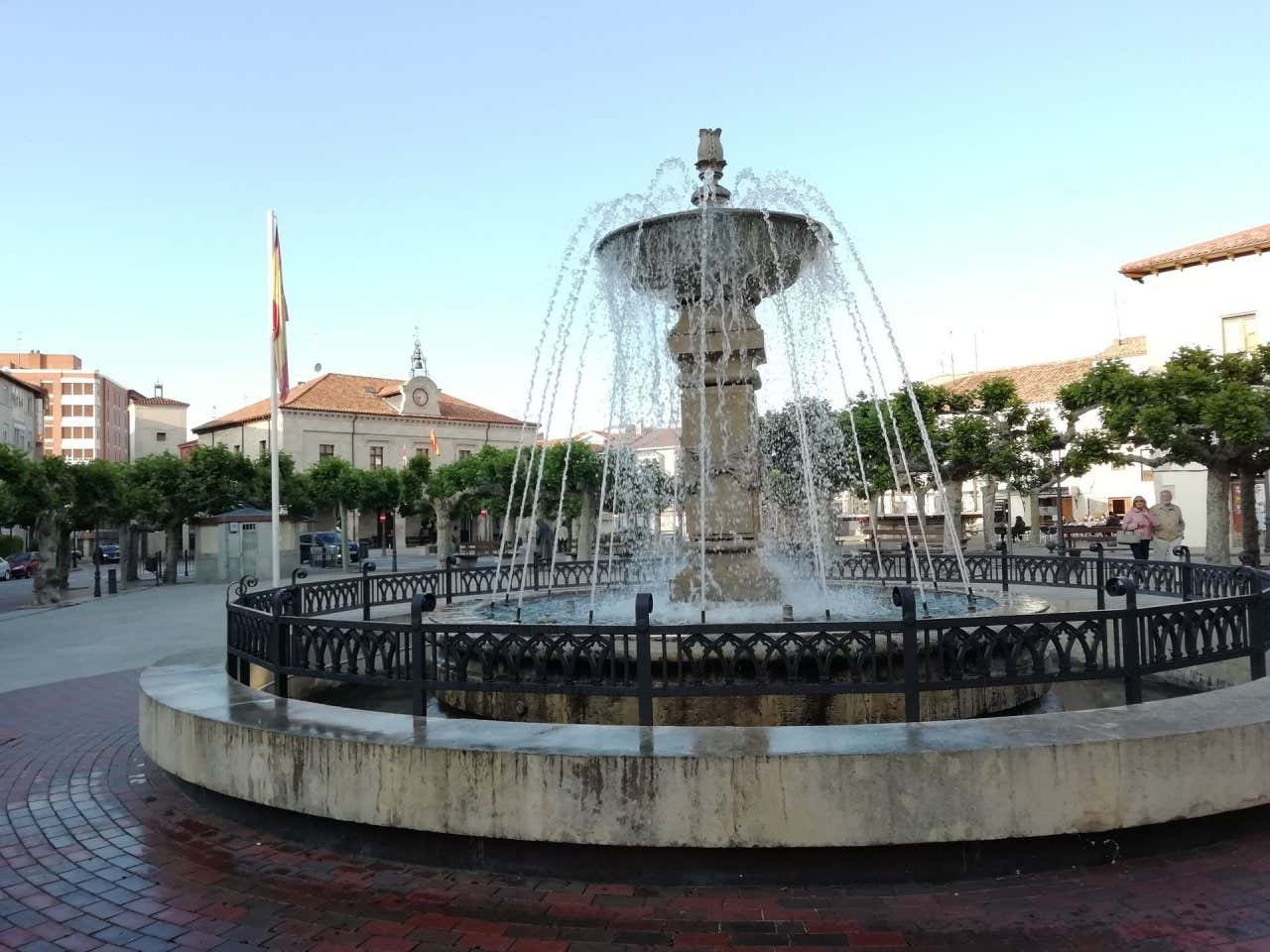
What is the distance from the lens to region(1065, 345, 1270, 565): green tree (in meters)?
22.7

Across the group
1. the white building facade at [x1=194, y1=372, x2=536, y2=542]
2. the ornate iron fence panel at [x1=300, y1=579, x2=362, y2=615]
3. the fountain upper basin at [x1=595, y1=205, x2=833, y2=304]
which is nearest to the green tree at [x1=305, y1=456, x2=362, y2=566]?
the white building facade at [x1=194, y1=372, x2=536, y2=542]

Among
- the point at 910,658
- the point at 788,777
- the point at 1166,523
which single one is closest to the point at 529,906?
the point at 788,777

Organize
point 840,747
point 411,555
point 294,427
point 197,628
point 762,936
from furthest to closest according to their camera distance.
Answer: point 294,427
point 411,555
point 197,628
point 840,747
point 762,936

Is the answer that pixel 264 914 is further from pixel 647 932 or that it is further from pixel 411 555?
pixel 411 555

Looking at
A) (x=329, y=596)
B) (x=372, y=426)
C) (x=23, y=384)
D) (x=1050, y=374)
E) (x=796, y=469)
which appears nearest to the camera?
(x=329, y=596)

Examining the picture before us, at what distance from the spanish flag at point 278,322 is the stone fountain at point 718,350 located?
247 inches

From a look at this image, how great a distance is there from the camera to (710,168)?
9.92 meters

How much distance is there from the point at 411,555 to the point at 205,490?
22.6 meters

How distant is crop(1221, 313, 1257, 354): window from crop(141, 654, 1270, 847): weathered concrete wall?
118 ft

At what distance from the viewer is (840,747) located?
4.30 metres

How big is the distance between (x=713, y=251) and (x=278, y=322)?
24.7 feet

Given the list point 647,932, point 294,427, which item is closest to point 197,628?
point 647,932

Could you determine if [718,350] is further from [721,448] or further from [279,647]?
[279,647]

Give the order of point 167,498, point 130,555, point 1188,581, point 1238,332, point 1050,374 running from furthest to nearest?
point 1050,374
point 1238,332
point 130,555
point 167,498
point 1188,581
